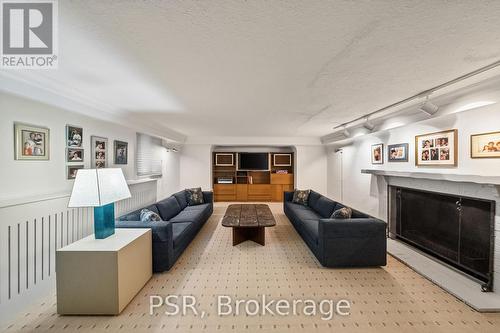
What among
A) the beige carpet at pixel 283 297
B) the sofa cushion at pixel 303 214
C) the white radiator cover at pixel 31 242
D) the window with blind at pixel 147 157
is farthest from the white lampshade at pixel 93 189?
the sofa cushion at pixel 303 214

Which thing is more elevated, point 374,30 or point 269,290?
point 374,30

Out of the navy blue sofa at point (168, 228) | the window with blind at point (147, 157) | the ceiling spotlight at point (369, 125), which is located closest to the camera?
the navy blue sofa at point (168, 228)

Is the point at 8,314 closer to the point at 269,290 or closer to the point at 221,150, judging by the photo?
the point at 269,290

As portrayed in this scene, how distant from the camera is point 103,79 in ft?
7.38

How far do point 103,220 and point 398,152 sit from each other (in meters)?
4.81

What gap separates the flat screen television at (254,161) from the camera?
8352 millimetres

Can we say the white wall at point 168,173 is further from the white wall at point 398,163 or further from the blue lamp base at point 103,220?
the white wall at point 398,163

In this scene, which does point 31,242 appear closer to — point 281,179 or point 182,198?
point 182,198

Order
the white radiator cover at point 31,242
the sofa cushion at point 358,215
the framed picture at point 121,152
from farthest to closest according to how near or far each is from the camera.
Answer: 1. the framed picture at point 121,152
2. the sofa cushion at point 358,215
3. the white radiator cover at point 31,242

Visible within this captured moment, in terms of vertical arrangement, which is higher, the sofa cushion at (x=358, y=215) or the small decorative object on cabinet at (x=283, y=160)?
the small decorative object on cabinet at (x=283, y=160)

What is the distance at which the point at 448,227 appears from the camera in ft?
10.5

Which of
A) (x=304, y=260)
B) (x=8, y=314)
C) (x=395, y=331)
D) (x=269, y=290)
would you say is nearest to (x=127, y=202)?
(x=8, y=314)

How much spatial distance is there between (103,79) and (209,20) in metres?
1.59

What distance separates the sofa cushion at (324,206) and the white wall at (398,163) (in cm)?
110
